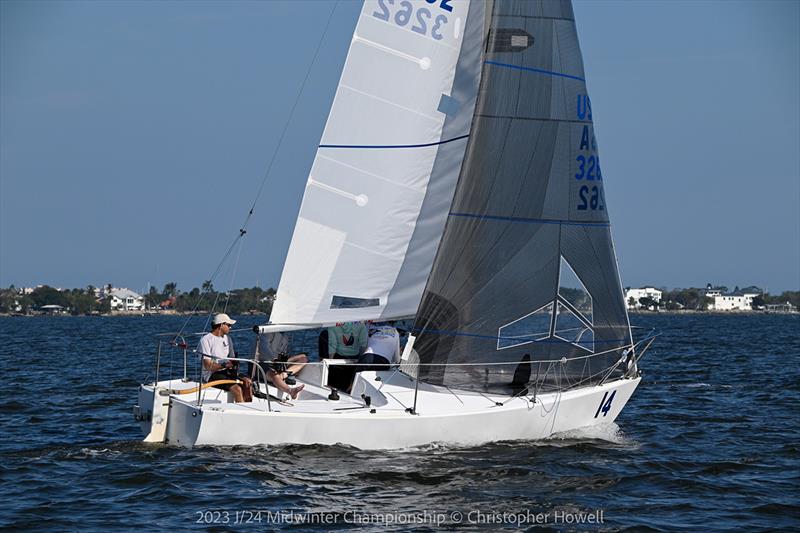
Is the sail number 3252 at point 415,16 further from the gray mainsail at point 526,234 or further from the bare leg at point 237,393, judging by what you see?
the bare leg at point 237,393

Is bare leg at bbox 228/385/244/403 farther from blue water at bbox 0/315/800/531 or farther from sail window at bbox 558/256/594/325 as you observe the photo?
sail window at bbox 558/256/594/325

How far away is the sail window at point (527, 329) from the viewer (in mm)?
12852

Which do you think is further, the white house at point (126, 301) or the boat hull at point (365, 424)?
the white house at point (126, 301)

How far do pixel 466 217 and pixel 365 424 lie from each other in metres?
2.93

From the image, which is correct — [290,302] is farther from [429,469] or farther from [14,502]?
[14,502]

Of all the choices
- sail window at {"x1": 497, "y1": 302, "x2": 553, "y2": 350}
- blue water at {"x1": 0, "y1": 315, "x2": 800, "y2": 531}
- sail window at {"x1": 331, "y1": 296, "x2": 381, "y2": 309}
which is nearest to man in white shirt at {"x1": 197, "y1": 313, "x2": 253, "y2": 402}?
blue water at {"x1": 0, "y1": 315, "x2": 800, "y2": 531}

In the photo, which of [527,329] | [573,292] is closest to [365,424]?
[527,329]

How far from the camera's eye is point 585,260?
13.2 metres

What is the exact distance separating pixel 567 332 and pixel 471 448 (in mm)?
2049

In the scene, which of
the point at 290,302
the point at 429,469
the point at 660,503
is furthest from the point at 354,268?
the point at 660,503

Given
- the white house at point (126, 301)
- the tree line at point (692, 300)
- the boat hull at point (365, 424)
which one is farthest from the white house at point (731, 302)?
the boat hull at point (365, 424)

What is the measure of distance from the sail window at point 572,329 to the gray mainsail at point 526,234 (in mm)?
14

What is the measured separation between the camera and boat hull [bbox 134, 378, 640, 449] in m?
11.2

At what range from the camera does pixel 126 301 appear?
14588cm
